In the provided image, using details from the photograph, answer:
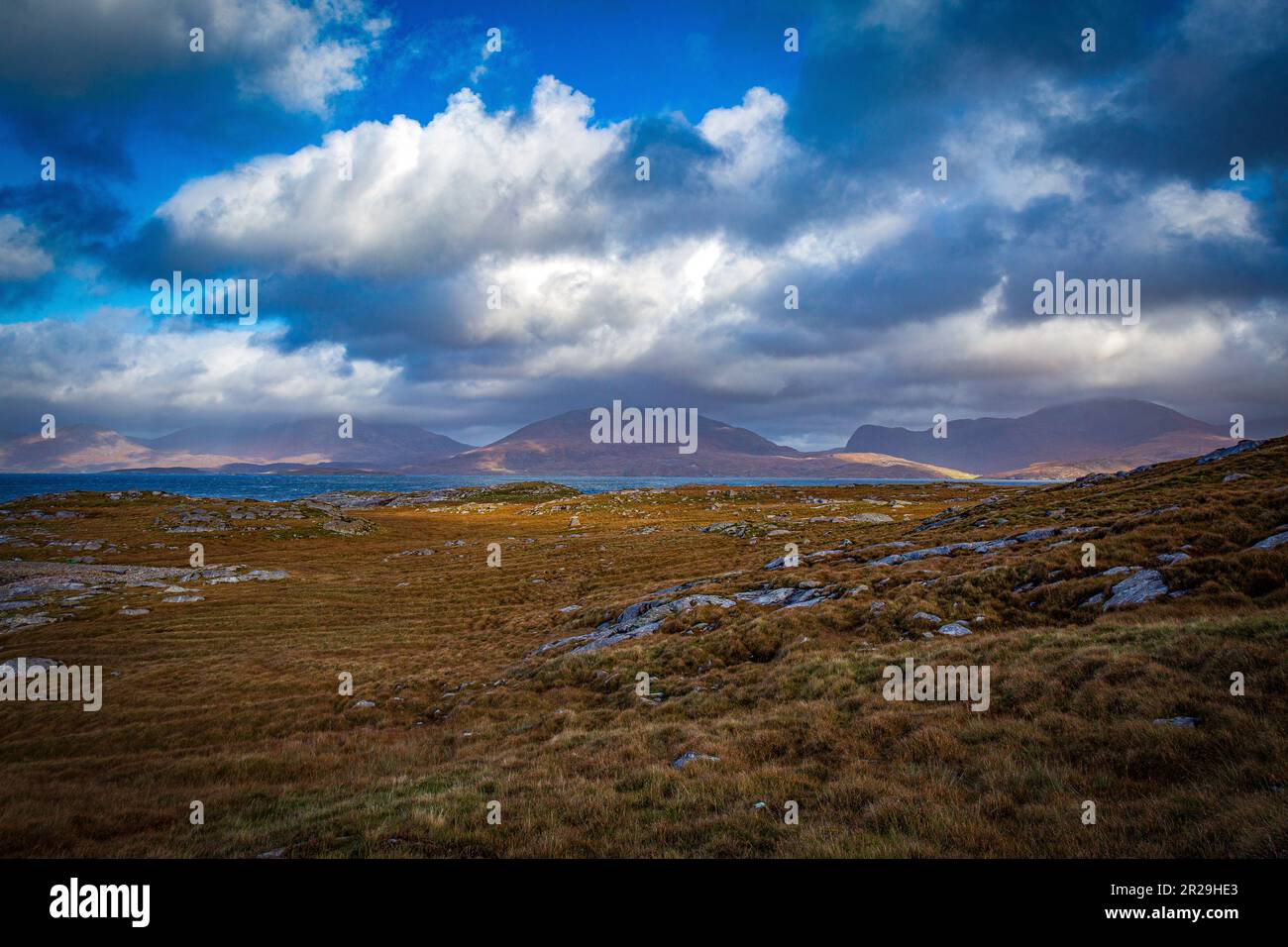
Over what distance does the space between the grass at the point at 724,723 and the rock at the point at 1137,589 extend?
597mm

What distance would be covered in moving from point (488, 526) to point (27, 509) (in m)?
79.4

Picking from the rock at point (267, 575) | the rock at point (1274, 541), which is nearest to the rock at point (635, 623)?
the rock at point (1274, 541)

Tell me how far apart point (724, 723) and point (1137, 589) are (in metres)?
14.9

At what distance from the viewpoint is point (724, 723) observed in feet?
45.6

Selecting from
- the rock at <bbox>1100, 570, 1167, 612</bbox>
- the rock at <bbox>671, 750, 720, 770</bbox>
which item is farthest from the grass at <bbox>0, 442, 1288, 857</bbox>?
the rock at <bbox>1100, 570, 1167, 612</bbox>

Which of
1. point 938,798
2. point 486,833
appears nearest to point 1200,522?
point 938,798

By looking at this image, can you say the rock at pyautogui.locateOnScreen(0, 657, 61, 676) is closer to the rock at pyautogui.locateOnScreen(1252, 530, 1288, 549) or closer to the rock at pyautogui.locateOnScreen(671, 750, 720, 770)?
the rock at pyautogui.locateOnScreen(671, 750, 720, 770)

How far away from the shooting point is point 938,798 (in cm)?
847

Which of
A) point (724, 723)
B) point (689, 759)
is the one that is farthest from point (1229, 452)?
point (689, 759)

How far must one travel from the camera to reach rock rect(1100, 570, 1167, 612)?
16570mm

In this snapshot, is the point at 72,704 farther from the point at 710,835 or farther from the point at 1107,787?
the point at 1107,787

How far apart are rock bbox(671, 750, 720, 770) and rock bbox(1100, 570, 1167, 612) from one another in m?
14.5

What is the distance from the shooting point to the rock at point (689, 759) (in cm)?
1137

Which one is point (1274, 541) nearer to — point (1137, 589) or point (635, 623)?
point (1137, 589)
